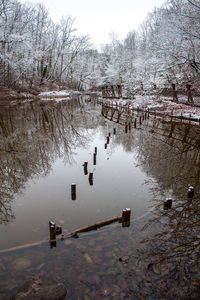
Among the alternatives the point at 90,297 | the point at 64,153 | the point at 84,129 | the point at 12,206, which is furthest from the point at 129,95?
the point at 90,297

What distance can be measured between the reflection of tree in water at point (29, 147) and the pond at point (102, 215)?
53 mm

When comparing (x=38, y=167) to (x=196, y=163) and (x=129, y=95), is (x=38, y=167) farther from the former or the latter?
(x=129, y=95)

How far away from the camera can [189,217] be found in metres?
5.89

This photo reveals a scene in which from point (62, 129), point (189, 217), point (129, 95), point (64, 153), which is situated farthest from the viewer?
point (129, 95)

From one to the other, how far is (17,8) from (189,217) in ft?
140

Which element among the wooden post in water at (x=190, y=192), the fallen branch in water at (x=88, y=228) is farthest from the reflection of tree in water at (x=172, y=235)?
the fallen branch in water at (x=88, y=228)

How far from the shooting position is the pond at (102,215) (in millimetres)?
4102

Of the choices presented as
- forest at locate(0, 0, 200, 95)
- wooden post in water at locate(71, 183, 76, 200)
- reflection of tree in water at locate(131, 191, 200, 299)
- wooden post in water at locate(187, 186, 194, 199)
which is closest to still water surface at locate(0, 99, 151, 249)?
wooden post in water at locate(71, 183, 76, 200)

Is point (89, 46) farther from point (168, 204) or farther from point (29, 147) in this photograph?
point (168, 204)

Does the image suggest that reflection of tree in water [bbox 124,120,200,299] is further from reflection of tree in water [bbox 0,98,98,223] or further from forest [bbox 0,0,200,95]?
forest [bbox 0,0,200,95]

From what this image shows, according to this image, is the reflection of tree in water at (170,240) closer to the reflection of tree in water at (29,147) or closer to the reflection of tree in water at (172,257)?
the reflection of tree in water at (172,257)

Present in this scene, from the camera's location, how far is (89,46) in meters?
64.3

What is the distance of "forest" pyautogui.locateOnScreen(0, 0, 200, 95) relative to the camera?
64.5 feet

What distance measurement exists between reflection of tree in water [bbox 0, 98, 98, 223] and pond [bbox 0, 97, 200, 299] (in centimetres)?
5
